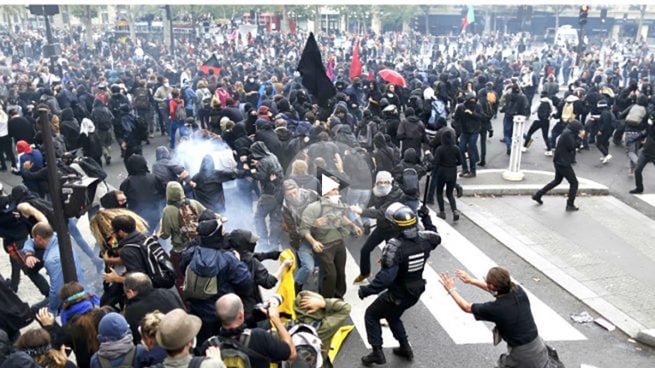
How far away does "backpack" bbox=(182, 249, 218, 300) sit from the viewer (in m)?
4.91

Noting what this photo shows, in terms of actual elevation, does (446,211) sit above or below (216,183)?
below

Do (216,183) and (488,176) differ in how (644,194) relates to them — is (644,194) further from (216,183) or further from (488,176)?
(216,183)

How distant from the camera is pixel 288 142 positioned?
10070 mm

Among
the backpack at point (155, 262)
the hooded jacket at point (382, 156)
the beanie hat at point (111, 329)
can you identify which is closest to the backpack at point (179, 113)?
the hooded jacket at point (382, 156)

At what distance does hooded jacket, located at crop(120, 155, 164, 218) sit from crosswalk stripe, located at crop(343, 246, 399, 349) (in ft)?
9.18

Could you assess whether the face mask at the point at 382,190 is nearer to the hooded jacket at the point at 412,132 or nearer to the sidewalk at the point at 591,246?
the sidewalk at the point at 591,246

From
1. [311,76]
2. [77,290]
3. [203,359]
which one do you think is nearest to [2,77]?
[311,76]

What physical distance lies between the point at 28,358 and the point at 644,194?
1116 cm

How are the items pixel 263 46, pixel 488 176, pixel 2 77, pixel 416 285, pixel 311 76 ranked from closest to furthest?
pixel 416 285 < pixel 311 76 < pixel 488 176 < pixel 2 77 < pixel 263 46

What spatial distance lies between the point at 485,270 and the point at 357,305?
208cm

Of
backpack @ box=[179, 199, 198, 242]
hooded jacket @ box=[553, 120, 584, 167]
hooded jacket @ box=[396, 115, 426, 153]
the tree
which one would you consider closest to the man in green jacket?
backpack @ box=[179, 199, 198, 242]

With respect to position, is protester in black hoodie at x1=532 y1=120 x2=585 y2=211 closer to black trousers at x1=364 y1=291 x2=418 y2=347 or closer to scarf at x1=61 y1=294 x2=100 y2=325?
black trousers at x1=364 y1=291 x2=418 y2=347

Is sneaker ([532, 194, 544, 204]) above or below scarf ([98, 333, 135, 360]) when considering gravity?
below

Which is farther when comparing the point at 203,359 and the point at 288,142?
the point at 288,142
